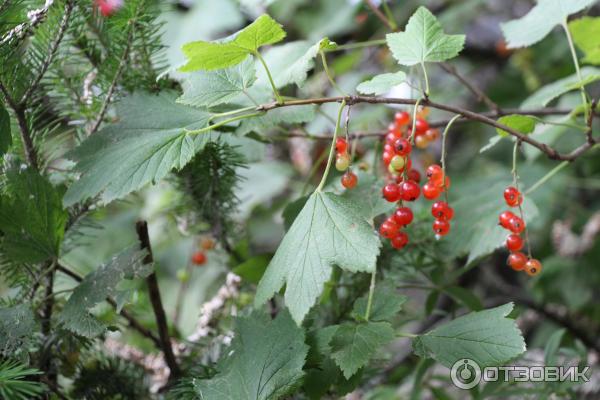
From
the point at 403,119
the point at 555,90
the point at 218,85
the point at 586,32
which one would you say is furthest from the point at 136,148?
the point at 586,32

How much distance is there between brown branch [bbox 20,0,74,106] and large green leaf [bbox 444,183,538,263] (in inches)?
26.1

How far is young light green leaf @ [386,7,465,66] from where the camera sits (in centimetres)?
78

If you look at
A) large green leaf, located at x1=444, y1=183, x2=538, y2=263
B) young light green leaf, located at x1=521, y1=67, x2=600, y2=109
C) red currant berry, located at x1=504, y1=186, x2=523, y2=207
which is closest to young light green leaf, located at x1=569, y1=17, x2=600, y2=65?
young light green leaf, located at x1=521, y1=67, x2=600, y2=109

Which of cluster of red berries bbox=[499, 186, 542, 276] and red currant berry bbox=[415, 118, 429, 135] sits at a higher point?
red currant berry bbox=[415, 118, 429, 135]

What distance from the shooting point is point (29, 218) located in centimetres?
76

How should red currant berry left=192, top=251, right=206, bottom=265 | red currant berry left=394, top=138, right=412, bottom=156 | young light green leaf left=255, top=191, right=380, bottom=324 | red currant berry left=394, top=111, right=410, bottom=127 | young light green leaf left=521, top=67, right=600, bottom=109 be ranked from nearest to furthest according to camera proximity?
young light green leaf left=255, top=191, right=380, bottom=324, red currant berry left=394, top=138, right=412, bottom=156, young light green leaf left=521, top=67, right=600, bottom=109, red currant berry left=394, top=111, right=410, bottom=127, red currant berry left=192, top=251, right=206, bottom=265

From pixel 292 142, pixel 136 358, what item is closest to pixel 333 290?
pixel 136 358

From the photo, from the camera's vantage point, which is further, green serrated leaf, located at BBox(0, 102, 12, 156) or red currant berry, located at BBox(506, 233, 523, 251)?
red currant berry, located at BBox(506, 233, 523, 251)

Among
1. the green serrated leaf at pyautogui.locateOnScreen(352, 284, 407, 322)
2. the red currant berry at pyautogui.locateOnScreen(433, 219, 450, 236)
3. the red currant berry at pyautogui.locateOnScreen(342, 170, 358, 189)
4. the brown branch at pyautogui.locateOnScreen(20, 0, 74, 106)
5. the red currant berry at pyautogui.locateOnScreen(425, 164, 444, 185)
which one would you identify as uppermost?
A: the brown branch at pyautogui.locateOnScreen(20, 0, 74, 106)

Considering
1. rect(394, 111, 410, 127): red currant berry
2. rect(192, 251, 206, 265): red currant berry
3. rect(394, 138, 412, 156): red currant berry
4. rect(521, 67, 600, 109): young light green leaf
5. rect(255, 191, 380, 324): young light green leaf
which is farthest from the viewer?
rect(192, 251, 206, 265): red currant berry

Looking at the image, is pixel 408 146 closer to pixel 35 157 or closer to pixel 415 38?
pixel 415 38

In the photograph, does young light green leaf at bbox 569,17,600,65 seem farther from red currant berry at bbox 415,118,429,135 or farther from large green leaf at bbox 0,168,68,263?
Result: large green leaf at bbox 0,168,68,263

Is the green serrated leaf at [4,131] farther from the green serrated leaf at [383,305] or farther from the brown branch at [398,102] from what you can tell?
the green serrated leaf at [383,305]

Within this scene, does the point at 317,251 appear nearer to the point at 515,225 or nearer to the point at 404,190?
the point at 404,190
